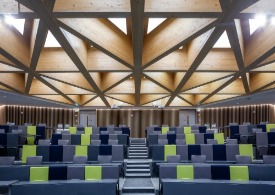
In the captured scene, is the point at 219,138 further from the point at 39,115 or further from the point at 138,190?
the point at 39,115

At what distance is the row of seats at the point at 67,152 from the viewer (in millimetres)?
15859

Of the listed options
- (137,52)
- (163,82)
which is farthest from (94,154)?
(163,82)

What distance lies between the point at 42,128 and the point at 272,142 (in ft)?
→ 40.8

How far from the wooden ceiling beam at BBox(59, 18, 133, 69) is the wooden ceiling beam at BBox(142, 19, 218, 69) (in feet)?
2.39

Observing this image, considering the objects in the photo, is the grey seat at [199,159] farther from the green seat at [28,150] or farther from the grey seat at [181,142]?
the green seat at [28,150]

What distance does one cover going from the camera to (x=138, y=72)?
55.0 ft

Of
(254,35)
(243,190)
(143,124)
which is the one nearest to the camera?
(243,190)

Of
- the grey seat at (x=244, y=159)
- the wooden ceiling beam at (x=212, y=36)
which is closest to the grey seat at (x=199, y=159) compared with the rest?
the grey seat at (x=244, y=159)

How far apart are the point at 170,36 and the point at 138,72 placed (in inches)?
168

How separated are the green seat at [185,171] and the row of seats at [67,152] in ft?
15.1

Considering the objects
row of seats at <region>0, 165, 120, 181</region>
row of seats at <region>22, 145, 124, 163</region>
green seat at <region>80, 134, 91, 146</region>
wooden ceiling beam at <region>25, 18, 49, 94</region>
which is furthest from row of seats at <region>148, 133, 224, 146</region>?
row of seats at <region>0, 165, 120, 181</region>

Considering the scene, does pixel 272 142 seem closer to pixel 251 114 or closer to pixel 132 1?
pixel 132 1

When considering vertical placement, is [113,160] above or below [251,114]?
below

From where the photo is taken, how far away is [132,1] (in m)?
8.99
